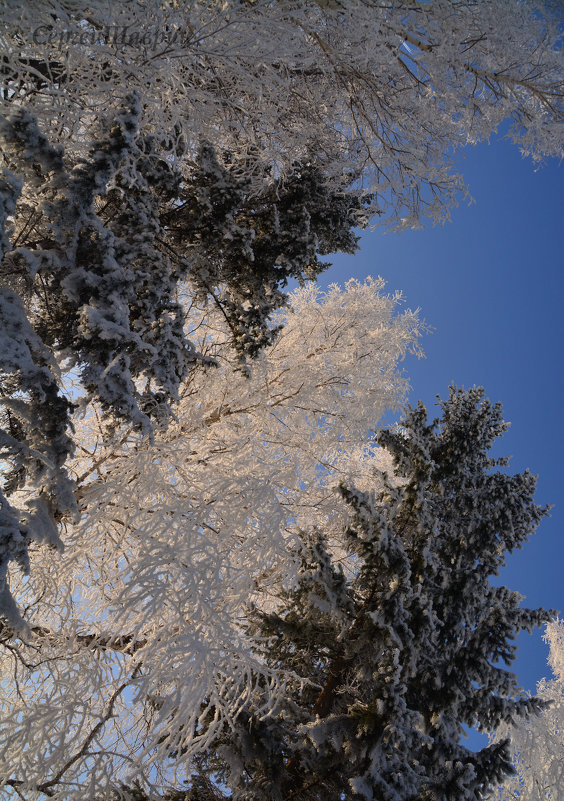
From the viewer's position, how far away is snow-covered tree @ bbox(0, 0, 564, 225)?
4.38m

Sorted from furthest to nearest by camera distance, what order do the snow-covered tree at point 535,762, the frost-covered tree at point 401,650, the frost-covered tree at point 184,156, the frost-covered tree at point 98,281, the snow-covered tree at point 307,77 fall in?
the snow-covered tree at point 535,762
the frost-covered tree at point 401,650
the snow-covered tree at point 307,77
the frost-covered tree at point 184,156
the frost-covered tree at point 98,281

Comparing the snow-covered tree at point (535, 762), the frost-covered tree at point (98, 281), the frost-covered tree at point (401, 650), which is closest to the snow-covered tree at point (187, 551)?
the frost-covered tree at point (401, 650)

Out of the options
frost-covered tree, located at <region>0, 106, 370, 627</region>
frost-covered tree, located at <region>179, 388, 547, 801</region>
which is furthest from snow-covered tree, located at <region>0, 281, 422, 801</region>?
frost-covered tree, located at <region>0, 106, 370, 627</region>

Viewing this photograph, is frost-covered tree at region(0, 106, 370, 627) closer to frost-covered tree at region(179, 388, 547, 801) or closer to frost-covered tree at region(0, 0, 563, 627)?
frost-covered tree at region(0, 0, 563, 627)

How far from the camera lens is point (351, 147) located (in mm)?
7359

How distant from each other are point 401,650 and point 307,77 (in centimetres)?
719

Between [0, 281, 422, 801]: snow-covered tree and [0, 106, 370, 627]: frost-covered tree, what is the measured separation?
2.43 feet

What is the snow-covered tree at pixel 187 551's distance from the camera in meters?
4.09

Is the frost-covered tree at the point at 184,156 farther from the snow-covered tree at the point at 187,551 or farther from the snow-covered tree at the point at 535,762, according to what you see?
the snow-covered tree at the point at 535,762

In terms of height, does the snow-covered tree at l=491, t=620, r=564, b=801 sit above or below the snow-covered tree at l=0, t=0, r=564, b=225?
below

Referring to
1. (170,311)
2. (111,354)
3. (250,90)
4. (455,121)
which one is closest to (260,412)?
(170,311)

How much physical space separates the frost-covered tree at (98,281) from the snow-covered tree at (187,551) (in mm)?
742

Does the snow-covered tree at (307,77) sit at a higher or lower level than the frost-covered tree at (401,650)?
higher

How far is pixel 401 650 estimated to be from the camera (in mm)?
5223
